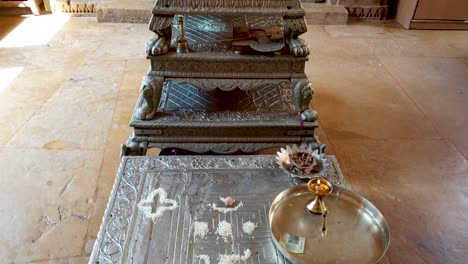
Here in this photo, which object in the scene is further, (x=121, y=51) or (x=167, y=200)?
(x=121, y=51)

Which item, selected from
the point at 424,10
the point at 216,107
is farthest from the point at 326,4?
the point at 216,107

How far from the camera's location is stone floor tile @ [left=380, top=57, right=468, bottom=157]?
248 cm

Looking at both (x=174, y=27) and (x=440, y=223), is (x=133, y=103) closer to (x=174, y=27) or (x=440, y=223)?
(x=174, y=27)

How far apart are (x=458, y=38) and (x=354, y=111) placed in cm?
218

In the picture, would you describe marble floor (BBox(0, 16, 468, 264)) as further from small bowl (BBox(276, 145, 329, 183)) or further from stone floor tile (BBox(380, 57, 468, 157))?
small bowl (BBox(276, 145, 329, 183))

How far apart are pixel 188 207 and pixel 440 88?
2.53 metres

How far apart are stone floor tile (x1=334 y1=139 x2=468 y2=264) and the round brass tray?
474 millimetres

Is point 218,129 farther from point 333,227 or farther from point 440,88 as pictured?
point 440,88

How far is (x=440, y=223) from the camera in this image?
1770mm

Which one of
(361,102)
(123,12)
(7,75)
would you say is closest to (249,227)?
(361,102)

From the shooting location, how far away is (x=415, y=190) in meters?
1.95

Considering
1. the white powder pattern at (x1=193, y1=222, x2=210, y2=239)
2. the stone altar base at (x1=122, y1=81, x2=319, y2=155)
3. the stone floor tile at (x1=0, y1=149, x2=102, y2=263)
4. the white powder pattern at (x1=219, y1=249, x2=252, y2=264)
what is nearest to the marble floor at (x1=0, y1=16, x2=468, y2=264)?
the stone floor tile at (x1=0, y1=149, x2=102, y2=263)

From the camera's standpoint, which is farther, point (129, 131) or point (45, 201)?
point (129, 131)

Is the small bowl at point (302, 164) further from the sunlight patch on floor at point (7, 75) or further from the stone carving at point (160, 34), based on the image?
the sunlight patch on floor at point (7, 75)
